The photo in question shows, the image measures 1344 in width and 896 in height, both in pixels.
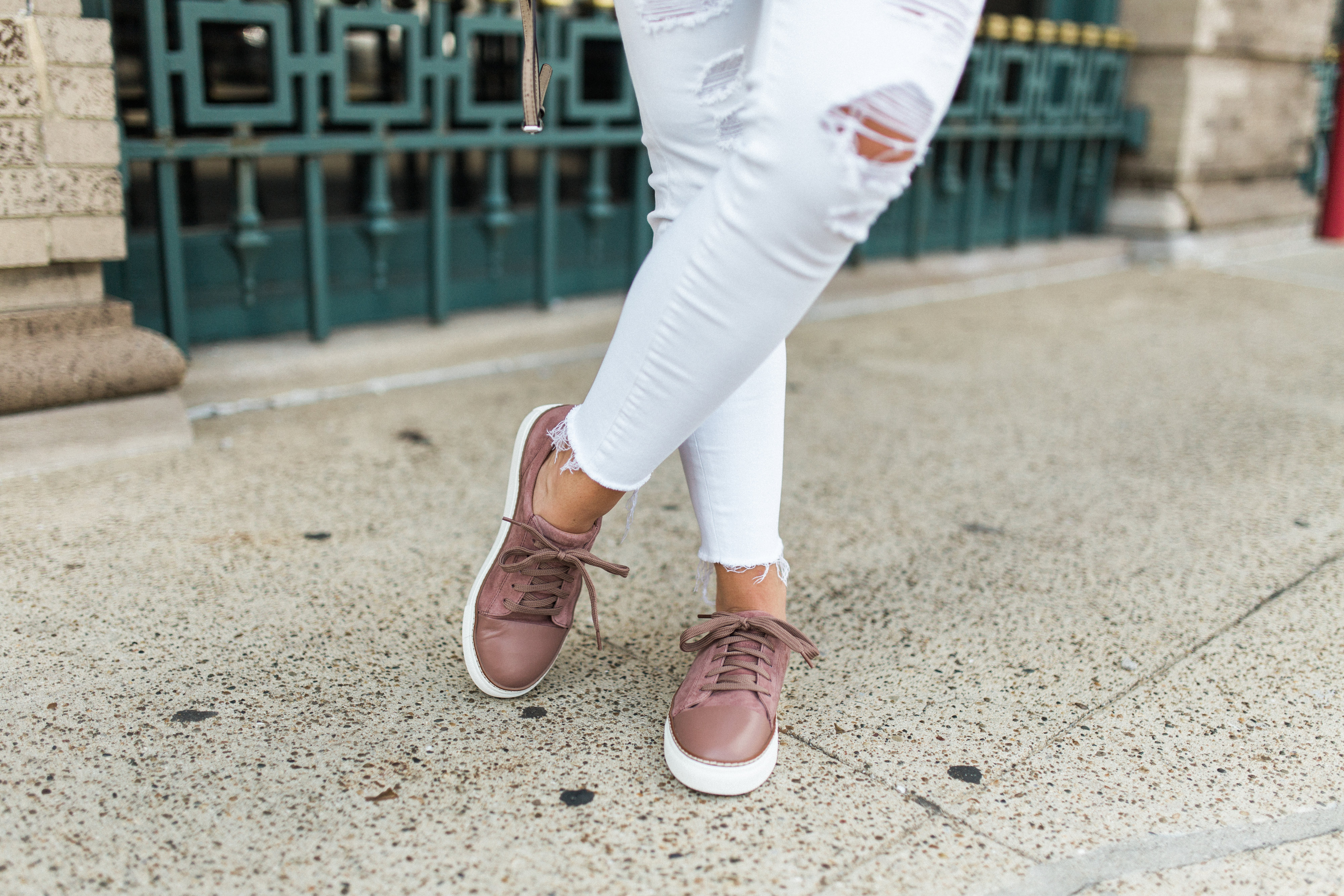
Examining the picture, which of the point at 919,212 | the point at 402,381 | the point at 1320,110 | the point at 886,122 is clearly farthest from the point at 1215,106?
the point at 886,122

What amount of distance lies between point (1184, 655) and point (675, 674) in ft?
2.52

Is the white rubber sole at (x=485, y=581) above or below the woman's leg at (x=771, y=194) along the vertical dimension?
below

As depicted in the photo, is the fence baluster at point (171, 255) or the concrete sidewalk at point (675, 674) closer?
the concrete sidewalk at point (675, 674)

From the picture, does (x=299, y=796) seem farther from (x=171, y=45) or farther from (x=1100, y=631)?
(x=171, y=45)

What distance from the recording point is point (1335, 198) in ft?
6.76

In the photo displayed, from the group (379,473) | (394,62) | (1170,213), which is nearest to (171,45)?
(394,62)

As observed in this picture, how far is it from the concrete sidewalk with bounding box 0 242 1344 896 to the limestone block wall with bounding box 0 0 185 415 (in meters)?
0.20

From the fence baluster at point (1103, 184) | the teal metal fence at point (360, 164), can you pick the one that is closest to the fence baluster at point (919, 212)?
the fence baluster at point (1103, 184)

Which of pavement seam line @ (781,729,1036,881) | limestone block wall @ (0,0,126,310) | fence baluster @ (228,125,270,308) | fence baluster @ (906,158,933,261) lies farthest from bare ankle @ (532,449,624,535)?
fence baluster @ (906,158,933,261)

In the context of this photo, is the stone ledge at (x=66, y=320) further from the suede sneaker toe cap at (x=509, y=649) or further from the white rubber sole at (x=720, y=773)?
the white rubber sole at (x=720, y=773)

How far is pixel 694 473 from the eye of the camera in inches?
57.1

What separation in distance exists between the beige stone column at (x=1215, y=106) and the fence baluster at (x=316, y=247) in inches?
152

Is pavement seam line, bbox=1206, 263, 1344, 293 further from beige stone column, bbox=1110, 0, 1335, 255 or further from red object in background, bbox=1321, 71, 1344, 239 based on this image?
red object in background, bbox=1321, 71, 1344, 239

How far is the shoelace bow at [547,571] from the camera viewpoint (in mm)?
1431
